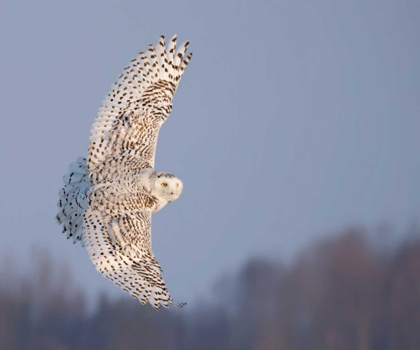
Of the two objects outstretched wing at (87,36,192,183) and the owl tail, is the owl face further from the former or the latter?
the owl tail

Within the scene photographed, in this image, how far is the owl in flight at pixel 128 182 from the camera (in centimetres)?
1344

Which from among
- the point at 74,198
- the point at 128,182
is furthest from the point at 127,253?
the point at 74,198

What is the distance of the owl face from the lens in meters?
13.6

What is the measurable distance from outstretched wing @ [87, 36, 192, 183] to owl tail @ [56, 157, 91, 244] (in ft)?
0.97

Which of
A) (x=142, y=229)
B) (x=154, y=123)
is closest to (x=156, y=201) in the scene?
(x=142, y=229)

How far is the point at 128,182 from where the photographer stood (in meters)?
13.8

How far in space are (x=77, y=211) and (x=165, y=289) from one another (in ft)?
5.54

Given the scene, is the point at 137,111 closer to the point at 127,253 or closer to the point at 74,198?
the point at 74,198

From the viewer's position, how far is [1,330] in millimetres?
32594

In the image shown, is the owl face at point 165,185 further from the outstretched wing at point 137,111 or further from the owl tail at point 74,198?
the owl tail at point 74,198

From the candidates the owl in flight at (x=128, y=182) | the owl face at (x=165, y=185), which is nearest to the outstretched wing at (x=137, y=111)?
the owl in flight at (x=128, y=182)

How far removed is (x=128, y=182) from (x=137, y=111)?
3.97 feet

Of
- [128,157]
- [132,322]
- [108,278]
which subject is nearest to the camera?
[108,278]

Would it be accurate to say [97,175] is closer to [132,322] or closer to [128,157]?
[128,157]
